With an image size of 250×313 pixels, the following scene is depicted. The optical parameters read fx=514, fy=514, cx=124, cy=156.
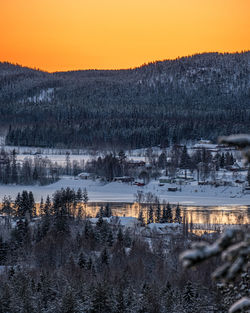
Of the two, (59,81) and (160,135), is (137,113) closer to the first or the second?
(160,135)

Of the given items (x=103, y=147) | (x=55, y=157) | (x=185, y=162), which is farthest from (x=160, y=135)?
(x=185, y=162)

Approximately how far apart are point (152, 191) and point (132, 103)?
88850 mm

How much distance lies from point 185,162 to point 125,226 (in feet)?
111

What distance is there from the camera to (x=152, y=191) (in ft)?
156

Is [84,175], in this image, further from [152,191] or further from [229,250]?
[229,250]

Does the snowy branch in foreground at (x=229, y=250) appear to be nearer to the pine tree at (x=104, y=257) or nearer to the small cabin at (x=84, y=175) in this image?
the pine tree at (x=104, y=257)

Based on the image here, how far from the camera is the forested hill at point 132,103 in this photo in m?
99.6

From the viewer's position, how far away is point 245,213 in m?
32.8

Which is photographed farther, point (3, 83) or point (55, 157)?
point (3, 83)

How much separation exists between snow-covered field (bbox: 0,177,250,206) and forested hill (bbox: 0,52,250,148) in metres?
40.0

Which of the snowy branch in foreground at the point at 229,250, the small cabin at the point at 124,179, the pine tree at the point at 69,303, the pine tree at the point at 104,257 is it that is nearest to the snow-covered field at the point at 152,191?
the small cabin at the point at 124,179

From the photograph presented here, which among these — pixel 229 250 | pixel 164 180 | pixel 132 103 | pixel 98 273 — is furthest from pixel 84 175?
pixel 132 103

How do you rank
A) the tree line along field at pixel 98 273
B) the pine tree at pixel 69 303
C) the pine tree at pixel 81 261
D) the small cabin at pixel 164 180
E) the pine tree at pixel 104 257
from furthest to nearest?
Result: 1. the small cabin at pixel 164 180
2. the pine tree at pixel 104 257
3. the pine tree at pixel 81 261
4. the tree line along field at pixel 98 273
5. the pine tree at pixel 69 303

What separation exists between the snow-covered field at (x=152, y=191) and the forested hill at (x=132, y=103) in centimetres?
3999
